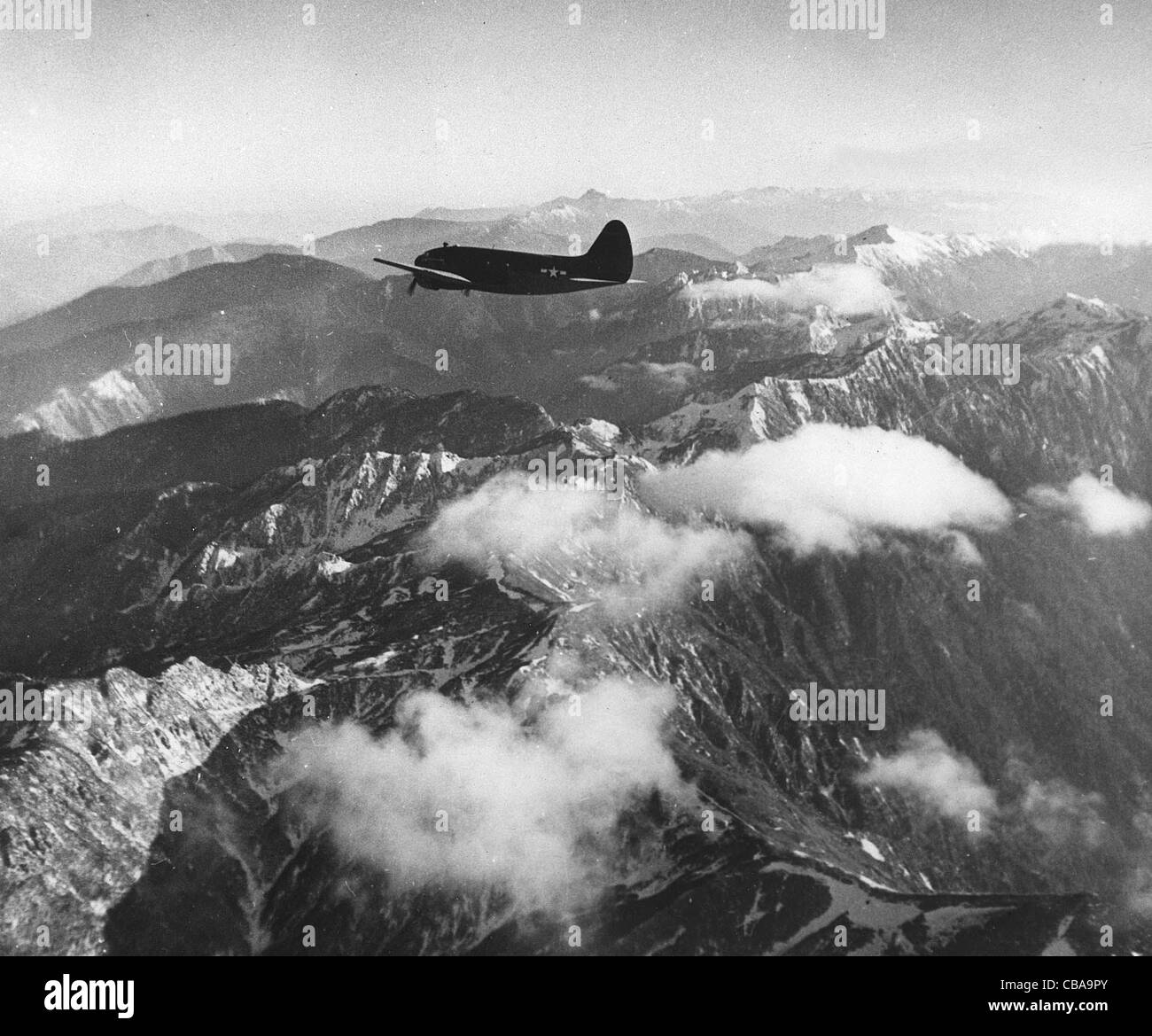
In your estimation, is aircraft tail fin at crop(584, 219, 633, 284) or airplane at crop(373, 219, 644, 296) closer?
airplane at crop(373, 219, 644, 296)

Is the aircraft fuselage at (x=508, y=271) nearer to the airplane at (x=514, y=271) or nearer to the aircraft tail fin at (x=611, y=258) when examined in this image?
the airplane at (x=514, y=271)

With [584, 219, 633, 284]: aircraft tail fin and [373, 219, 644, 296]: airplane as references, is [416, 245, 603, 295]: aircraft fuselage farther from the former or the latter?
[584, 219, 633, 284]: aircraft tail fin

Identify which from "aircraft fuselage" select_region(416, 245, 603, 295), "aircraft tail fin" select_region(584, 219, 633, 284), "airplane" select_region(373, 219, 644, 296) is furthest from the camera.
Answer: "aircraft tail fin" select_region(584, 219, 633, 284)

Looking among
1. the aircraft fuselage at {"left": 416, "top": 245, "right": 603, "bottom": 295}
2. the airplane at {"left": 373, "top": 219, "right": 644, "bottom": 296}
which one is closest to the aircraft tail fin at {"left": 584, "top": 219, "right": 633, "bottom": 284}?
the airplane at {"left": 373, "top": 219, "right": 644, "bottom": 296}

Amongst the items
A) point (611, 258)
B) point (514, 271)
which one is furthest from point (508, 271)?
point (611, 258)

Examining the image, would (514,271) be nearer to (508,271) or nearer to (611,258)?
(508,271)

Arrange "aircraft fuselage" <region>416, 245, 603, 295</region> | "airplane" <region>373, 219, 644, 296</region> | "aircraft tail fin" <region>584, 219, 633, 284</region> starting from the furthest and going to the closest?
1. "aircraft tail fin" <region>584, 219, 633, 284</region>
2. "aircraft fuselage" <region>416, 245, 603, 295</region>
3. "airplane" <region>373, 219, 644, 296</region>

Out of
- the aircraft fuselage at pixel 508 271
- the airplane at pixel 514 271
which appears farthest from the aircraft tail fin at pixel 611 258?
the aircraft fuselage at pixel 508 271
